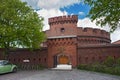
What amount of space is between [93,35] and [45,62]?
1583 centimetres

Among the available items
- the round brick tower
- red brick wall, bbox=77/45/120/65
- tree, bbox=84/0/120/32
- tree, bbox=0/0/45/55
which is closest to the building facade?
red brick wall, bbox=77/45/120/65

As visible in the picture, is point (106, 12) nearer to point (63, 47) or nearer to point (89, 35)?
point (63, 47)

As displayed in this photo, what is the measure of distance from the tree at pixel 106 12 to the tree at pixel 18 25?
9551mm

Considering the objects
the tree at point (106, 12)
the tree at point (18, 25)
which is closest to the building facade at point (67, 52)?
the tree at point (18, 25)

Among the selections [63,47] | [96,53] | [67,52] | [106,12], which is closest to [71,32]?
[63,47]

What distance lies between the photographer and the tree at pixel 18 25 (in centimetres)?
2386

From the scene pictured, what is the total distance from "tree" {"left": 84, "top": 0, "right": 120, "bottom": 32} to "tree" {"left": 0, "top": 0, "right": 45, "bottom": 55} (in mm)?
9551

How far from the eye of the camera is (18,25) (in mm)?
24562

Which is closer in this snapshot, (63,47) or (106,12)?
(106,12)

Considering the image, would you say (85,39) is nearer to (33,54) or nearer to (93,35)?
(93,35)

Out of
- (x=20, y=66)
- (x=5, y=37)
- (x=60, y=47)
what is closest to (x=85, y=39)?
(x=60, y=47)

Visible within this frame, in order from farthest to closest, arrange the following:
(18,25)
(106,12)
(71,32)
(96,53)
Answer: (71,32) < (96,53) < (18,25) < (106,12)

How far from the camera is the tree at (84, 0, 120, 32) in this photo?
53.4ft

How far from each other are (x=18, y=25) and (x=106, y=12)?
39.3ft
